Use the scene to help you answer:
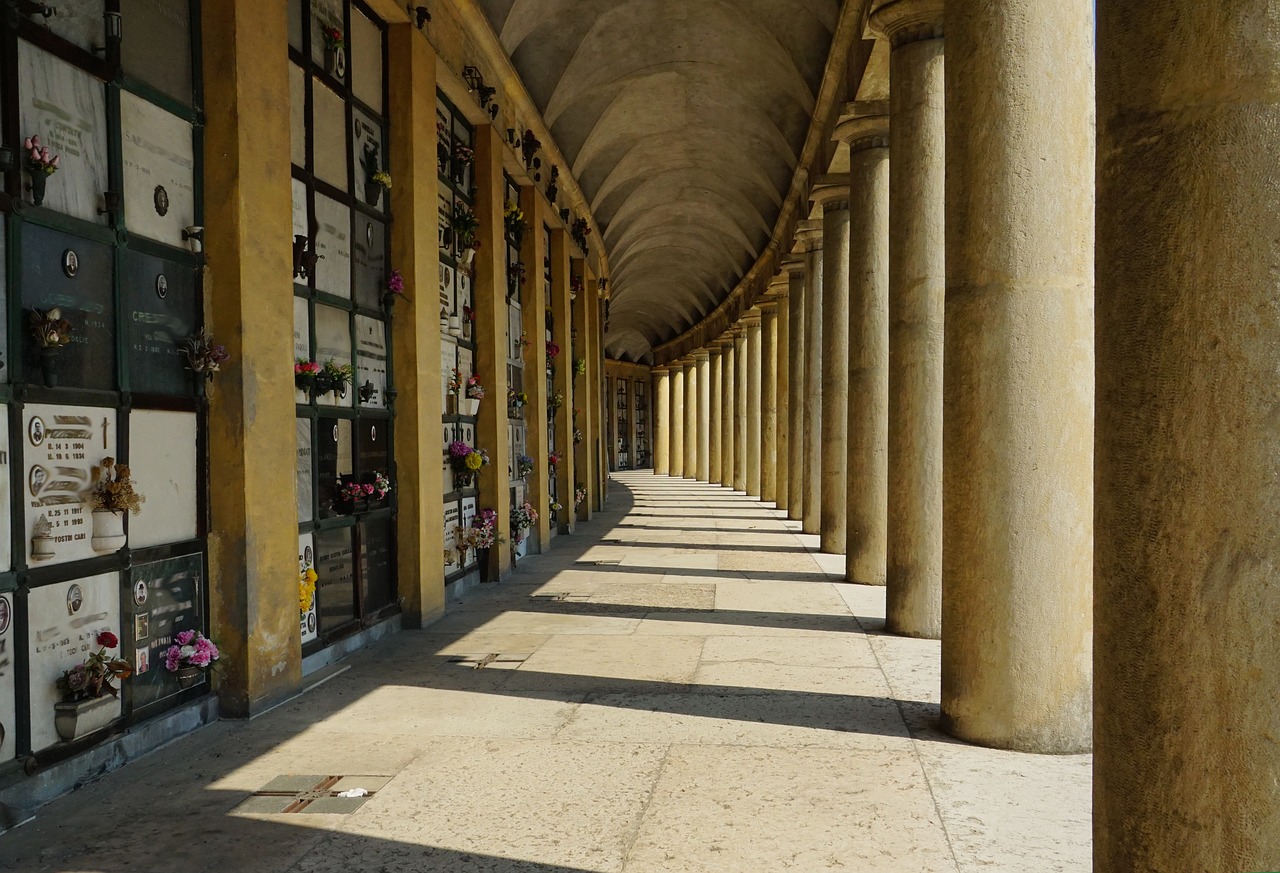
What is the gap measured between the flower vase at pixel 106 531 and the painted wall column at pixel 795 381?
13398 millimetres

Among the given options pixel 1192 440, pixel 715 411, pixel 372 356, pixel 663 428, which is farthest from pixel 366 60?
pixel 663 428

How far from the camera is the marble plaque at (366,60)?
7070 millimetres

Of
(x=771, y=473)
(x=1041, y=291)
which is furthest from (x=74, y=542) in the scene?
(x=771, y=473)

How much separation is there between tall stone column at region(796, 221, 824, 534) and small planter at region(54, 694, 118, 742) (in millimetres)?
11386

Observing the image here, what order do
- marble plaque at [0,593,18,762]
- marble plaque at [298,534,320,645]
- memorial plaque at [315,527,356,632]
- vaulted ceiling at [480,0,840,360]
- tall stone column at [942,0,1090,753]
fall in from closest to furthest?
marble plaque at [0,593,18,762], tall stone column at [942,0,1090,753], marble plaque at [298,534,320,645], memorial plaque at [315,527,356,632], vaulted ceiling at [480,0,840,360]

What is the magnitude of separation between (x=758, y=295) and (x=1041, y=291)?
56.8ft

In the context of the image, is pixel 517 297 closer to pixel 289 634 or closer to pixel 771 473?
pixel 289 634

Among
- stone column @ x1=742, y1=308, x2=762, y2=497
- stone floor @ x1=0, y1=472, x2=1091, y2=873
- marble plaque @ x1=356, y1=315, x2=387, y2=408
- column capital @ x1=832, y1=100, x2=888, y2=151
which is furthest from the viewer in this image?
stone column @ x1=742, y1=308, x2=762, y2=497

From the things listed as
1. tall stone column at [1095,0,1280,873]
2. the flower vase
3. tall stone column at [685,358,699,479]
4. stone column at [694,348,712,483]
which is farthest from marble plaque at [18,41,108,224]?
tall stone column at [685,358,699,479]

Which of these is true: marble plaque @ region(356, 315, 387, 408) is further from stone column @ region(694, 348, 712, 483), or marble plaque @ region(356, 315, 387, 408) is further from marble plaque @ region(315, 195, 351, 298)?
stone column @ region(694, 348, 712, 483)

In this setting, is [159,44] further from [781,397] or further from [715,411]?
[715,411]

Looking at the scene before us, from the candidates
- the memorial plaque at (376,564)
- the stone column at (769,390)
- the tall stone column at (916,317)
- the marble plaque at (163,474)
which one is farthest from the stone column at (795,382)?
the marble plaque at (163,474)

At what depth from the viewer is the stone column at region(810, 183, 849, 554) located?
11695 mm

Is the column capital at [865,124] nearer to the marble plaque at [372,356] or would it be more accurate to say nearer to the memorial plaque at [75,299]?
the marble plaque at [372,356]
